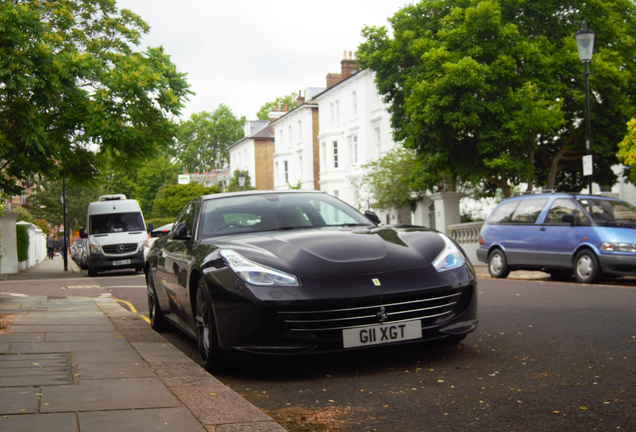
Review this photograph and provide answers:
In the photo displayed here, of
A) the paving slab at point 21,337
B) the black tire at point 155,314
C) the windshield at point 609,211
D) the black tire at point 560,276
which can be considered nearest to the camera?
the paving slab at point 21,337

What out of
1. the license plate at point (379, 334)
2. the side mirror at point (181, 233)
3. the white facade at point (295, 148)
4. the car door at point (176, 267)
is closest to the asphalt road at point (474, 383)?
the license plate at point (379, 334)

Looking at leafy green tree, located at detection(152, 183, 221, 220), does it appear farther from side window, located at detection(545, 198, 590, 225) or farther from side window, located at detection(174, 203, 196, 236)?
side window, located at detection(174, 203, 196, 236)

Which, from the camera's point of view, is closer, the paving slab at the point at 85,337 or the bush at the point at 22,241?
the paving slab at the point at 85,337

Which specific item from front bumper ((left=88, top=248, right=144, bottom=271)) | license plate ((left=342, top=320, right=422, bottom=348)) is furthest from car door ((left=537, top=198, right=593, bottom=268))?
front bumper ((left=88, top=248, right=144, bottom=271))

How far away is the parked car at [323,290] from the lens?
5.06 meters

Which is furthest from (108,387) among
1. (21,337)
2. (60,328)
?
(60,328)

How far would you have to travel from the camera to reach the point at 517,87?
25.5 metres

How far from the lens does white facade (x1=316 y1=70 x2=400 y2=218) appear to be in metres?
44.4

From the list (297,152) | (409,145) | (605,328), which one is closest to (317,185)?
(297,152)

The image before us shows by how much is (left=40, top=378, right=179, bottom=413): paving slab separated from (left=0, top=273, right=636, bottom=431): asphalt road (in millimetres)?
617

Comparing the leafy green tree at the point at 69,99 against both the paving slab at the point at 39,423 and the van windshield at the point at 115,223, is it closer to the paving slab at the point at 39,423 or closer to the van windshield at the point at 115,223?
the van windshield at the point at 115,223

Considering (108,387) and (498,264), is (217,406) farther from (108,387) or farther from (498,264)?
(498,264)

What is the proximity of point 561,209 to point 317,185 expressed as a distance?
46.0 m

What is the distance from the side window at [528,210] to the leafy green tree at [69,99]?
9904 mm
